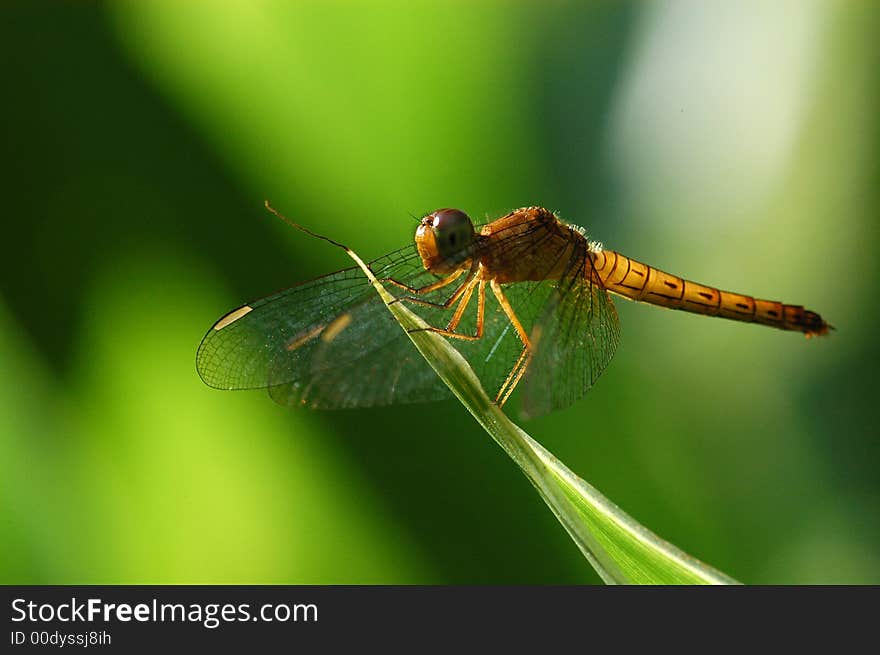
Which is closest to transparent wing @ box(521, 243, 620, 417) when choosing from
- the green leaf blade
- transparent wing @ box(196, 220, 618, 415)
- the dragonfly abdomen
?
transparent wing @ box(196, 220, 618, 415)

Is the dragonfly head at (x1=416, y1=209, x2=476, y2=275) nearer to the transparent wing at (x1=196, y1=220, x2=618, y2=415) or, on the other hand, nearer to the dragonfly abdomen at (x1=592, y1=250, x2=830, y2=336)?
the transparent wing at (x1=196, y1=220, x2=618, y2=415)

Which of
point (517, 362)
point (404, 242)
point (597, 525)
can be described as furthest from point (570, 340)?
point (597, 525)

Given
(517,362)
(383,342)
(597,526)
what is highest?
(383,342)

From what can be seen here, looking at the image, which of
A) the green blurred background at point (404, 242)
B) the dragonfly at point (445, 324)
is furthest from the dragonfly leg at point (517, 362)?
the green blurred background at point (404, 242)

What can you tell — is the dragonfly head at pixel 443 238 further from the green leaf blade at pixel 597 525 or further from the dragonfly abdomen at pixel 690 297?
the green leaf blade at pixel 597 525

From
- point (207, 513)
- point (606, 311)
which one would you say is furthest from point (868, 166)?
point (207, 513)

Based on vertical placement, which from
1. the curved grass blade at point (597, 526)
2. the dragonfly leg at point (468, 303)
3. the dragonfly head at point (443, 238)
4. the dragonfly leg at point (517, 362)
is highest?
the dragonfly head at point (443, 238)

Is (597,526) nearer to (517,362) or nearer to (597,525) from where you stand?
(597,525)
